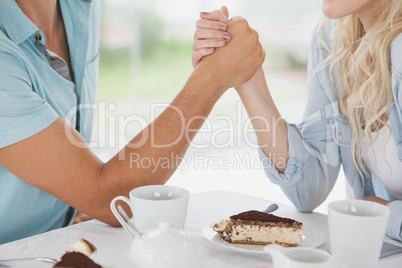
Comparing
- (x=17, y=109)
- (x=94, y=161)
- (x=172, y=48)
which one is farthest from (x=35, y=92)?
(x=172, y=48)

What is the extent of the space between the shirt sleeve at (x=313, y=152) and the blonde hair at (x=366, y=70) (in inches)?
2.1

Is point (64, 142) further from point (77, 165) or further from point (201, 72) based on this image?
point (201, 72)

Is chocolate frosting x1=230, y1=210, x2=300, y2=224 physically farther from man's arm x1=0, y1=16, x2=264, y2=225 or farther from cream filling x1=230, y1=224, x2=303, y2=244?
man's arm x1=0, y1=16, x2=264, y2=225

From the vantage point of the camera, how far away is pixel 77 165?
49.4 inches

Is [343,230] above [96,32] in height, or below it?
below

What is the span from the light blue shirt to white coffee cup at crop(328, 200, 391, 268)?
2.33ft

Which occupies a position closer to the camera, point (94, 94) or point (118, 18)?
point (94, 94)

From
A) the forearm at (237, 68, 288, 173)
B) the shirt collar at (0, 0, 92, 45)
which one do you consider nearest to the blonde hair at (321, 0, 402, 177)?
the forearm at (237, 68, 288, 173)

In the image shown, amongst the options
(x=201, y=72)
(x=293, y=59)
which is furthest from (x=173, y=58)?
(x=201, y=72)

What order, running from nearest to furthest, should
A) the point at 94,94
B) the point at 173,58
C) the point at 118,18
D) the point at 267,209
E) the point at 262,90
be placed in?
the point at 267,209 → the point at 262,90 → the point at 94,94 → the point at 118,18 → the point at 173,58

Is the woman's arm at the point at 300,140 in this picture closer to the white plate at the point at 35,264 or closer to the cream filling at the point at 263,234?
the cream filling at the point at 263,234

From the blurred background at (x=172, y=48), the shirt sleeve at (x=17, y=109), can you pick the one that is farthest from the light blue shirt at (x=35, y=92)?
the blurred background at (x=172, y=48)

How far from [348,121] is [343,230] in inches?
31.9

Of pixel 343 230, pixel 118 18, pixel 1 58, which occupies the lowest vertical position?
pixel 343 230
